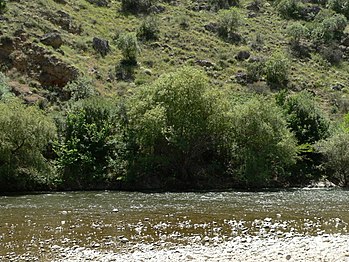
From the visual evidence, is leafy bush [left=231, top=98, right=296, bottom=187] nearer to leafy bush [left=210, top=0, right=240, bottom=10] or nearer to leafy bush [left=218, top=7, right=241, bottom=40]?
leafy bush [left=218, top=7, right=241, bottom=40]

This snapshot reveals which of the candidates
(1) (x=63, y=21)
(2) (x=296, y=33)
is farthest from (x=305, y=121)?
(2) (x=296, y=33)

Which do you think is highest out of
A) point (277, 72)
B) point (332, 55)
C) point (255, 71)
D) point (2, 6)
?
point (2, 6)

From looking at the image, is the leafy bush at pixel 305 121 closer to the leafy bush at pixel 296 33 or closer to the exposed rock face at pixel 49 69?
the exposed rock face at pixel 49 69

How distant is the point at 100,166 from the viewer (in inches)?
1747

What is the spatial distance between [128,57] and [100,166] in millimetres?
37972

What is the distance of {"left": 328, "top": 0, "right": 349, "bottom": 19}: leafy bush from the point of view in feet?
391

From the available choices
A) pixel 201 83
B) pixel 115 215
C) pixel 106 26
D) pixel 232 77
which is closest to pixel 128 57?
pixel 106 26

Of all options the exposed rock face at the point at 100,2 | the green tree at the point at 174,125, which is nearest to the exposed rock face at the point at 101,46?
the exposed rock face at the point at 100,2

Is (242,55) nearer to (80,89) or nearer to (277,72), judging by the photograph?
(277,72)

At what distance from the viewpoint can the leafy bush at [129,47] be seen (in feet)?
256

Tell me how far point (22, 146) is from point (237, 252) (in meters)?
28.5

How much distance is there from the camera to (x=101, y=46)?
78.7 m

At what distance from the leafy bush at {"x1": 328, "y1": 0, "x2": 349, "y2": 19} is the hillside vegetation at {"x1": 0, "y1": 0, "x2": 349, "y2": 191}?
609 inches

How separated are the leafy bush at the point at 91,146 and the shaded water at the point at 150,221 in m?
10.6
